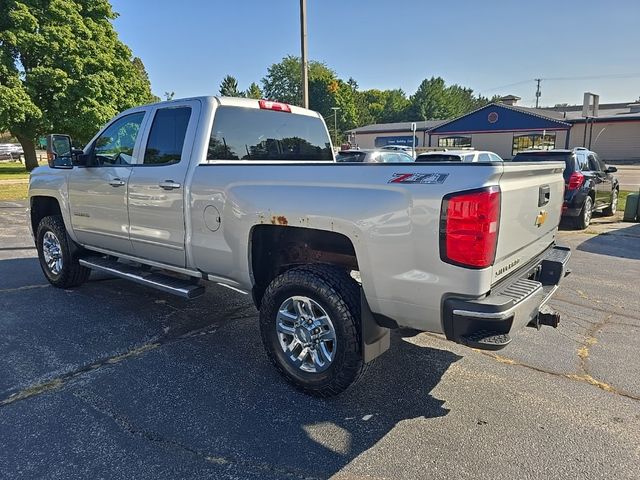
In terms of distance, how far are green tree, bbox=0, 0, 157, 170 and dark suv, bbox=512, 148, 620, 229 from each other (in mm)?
22646

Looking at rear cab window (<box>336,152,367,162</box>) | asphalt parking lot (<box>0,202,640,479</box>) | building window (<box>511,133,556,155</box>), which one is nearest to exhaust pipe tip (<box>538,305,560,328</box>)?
asphalt parking lot (<box>0,202,640,479</box>)

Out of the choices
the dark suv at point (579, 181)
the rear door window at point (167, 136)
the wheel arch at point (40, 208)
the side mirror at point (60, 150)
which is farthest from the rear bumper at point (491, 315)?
the dark suv at point (579, 181)

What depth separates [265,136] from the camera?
4477 mm

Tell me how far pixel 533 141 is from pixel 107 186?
4688 centimetres

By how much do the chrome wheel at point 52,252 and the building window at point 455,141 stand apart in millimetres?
47920

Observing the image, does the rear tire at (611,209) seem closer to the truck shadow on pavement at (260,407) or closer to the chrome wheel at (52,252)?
the truck shadow on pavement at (260,407)

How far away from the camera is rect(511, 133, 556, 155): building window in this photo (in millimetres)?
42847

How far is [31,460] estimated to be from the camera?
258 cm

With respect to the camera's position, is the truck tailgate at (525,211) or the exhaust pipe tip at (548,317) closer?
the truck tailgate at (525,211)

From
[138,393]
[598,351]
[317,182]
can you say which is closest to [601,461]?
[598,351]

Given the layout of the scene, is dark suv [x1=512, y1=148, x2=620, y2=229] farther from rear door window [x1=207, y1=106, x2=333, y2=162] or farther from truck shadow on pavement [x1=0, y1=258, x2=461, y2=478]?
truck shadow on pavement [x1=0, y1=258, x2=461, y2=478]

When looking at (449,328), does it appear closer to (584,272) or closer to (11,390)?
(11,390)

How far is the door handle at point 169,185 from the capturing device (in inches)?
156

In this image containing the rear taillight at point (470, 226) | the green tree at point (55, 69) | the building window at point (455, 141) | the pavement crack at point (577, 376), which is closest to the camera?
the rear taillight at point (470, 226)
